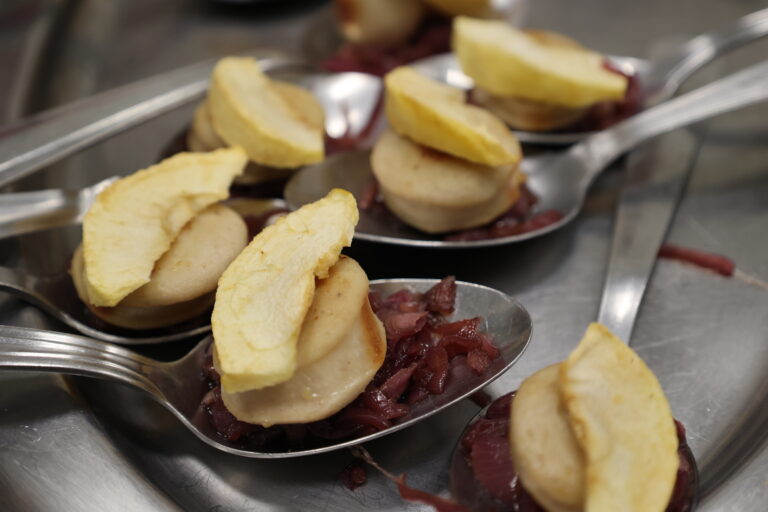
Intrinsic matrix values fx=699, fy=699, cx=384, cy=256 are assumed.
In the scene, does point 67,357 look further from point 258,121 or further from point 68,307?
point 258,121

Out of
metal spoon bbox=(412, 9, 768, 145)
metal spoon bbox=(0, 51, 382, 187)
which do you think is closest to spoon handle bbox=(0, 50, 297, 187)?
metal spoon bbox=(0, 51, 382, 187)

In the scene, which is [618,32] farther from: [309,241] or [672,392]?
[309,241]

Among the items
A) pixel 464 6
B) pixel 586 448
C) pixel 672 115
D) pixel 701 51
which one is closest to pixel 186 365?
pixel 586 448

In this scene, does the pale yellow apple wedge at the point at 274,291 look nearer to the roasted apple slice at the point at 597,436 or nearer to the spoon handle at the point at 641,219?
the roasted apple slice at the point at 597,436

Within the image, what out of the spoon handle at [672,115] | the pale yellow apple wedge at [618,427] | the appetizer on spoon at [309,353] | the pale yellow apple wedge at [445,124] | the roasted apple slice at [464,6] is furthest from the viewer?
the roasted apple slice at [464,6]

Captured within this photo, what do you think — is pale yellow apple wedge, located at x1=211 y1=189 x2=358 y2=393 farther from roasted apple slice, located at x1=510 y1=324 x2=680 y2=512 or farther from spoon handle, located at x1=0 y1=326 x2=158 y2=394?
roasted apple slice, located at x1=510 y1=324 x2=680 y2=512

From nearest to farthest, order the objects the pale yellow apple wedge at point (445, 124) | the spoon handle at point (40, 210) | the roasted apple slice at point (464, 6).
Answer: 1. the pale yellow apple wedge at point (445, 124)
2. the spoon handle at point (40, 210)
3. the roasted apple slice at point (464, 6)

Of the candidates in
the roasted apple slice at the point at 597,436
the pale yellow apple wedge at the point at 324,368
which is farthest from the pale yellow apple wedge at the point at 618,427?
the pale yellow apple wedge at the point at 324,368
